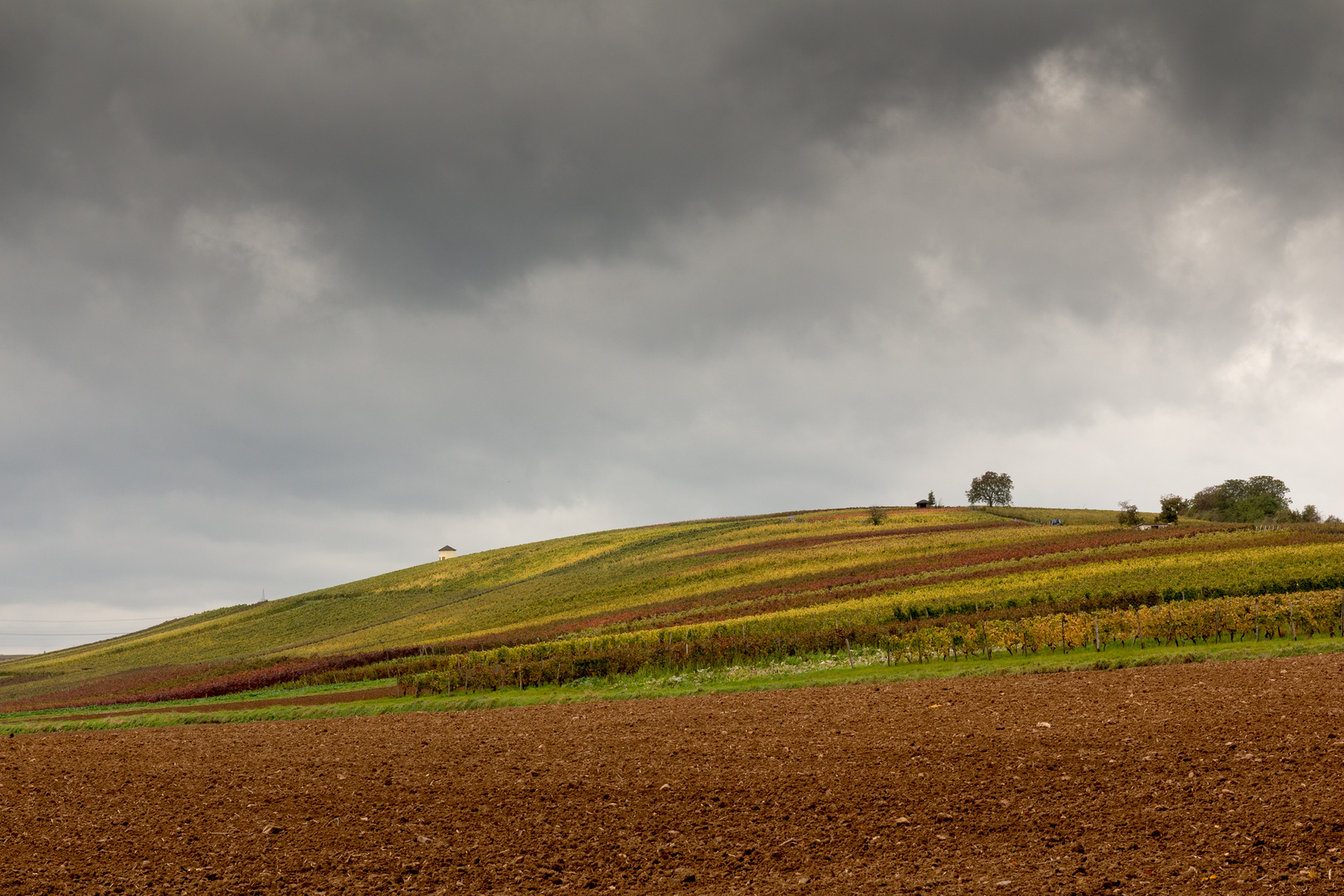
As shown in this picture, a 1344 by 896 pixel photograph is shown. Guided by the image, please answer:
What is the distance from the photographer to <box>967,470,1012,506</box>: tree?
151375mm

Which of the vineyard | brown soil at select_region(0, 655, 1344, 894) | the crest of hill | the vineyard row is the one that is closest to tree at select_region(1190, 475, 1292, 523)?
the vineyard

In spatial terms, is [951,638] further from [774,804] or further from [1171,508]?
[1171,508]

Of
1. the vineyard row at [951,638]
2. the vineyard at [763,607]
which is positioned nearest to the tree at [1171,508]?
the vineyard at [763,607]

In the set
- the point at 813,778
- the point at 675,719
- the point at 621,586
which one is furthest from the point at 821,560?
the point at 813,778

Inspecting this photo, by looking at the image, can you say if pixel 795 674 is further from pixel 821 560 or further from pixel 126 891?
pixel 821 560

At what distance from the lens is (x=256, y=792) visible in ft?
53.4

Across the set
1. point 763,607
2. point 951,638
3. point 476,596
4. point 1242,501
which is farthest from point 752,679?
point 1242,501

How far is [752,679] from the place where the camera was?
32.3 metres

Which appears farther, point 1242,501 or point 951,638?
A: point 1242,501

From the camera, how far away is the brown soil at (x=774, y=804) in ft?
35.3

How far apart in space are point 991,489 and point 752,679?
132314 mm

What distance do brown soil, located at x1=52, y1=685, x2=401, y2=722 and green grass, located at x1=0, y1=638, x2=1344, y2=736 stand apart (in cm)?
165

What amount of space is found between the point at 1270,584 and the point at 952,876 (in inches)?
1436

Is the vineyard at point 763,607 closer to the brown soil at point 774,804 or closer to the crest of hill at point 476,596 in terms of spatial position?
the crest of hill at point 476,596
